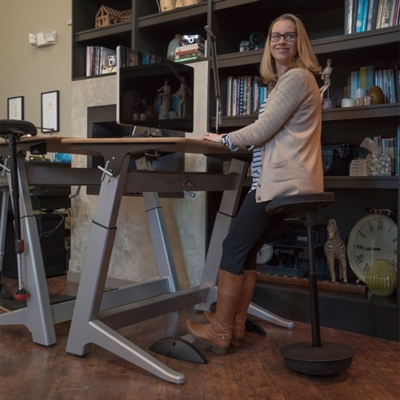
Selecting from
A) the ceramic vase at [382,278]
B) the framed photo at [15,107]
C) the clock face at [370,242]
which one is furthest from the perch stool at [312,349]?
the framed photo at [15,107]

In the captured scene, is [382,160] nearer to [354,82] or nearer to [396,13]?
[354,82]

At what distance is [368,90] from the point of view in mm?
2551

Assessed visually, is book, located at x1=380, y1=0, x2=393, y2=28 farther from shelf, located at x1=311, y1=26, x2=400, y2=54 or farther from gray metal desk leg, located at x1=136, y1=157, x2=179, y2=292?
gray metal desk leg, located at x1=136, y1=157, x2=179, y2=292

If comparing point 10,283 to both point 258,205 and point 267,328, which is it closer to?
point 267,328

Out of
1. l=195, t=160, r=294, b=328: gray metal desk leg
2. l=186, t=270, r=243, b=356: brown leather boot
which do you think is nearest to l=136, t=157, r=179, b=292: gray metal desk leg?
l=195, t=160, r=294, b=328: gray metal desk leg

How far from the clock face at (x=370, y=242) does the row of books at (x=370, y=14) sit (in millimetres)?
952

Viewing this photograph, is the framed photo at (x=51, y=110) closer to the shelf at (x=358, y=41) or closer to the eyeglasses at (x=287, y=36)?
the shelf at (x=358, y=41)

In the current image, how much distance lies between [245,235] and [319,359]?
525 mm

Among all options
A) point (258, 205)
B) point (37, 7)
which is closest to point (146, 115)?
point (258, 205)

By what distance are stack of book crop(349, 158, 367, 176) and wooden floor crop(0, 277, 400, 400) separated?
82 centimetres

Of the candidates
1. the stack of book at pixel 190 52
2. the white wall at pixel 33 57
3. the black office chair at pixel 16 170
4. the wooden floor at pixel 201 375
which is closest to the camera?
the wooden floor at pixel 201 375

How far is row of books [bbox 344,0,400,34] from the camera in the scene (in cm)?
237

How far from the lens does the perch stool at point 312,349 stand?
1762 millimetres

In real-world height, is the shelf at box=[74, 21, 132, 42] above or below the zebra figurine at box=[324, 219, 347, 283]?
above
